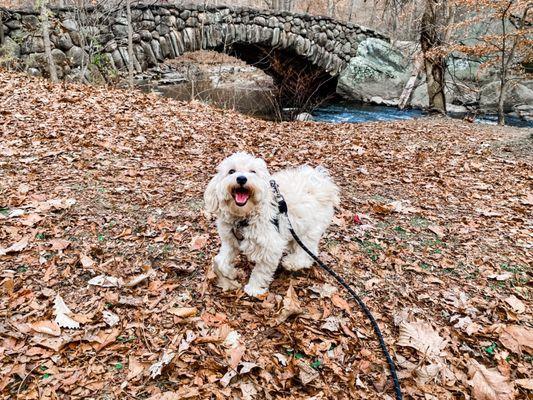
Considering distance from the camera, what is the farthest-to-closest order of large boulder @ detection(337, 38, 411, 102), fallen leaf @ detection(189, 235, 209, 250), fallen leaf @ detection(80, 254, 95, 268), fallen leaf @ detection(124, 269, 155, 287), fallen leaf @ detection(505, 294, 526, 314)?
1. large boulder @ detection(337, 38, 411, 102)
2. fallen leaf @ detection(189, 235, 209, 250)
3. fallen leaf @ detection(80, 254, 95, 268)
4. fallen leaf @ detection(124, 269, 155, 287)
5. fallen leaf @ detection(505, 294, 526, 314)

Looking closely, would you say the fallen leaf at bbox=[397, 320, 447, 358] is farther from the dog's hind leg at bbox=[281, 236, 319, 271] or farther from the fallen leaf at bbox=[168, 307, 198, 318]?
the fallen leaf at bbox=[168, 307, 198, 318]

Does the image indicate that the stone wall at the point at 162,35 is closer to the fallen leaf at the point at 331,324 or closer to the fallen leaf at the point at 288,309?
the fallen leaf at the point at 288,309

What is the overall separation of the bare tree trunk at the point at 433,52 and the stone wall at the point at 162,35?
7697mm

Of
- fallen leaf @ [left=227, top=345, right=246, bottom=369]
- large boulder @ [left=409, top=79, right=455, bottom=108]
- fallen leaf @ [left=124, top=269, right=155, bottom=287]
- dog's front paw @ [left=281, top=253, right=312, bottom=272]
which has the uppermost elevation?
dog's front paw @ [left=281, top=253, right=312, bottom=272]

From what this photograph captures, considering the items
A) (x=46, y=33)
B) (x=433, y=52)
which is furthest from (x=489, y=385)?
(x=46, y=33)

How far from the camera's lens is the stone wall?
12055mm

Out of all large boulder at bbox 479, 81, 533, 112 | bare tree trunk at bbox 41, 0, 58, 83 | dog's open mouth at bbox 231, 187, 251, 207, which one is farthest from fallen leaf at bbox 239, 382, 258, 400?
large boulder at bbox 479, 81, 533, 112

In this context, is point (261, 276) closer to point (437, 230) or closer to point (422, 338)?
point (422, 338)

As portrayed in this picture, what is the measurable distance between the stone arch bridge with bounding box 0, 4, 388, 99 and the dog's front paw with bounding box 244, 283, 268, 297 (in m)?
12.3

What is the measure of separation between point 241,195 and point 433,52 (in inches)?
457

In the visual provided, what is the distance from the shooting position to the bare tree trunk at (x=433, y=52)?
12.1 metres

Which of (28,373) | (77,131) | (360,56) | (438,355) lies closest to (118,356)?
(28,373)

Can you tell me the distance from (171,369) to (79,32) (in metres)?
13.7

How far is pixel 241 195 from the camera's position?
306cm
